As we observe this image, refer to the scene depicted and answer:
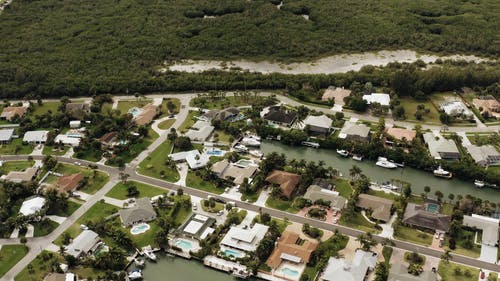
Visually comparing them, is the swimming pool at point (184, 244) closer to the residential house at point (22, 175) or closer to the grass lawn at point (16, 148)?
the residential house at point (22, 175)

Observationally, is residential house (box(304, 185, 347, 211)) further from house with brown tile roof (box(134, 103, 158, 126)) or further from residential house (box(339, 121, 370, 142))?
house with brown tile roof (box(134, 103, 158, 126))

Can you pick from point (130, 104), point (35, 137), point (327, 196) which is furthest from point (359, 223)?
point (35, 137)

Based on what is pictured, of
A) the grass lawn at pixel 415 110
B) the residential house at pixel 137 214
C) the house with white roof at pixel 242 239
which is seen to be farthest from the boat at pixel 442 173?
the residential house at pixel 137 214

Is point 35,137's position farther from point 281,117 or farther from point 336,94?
point 336,94

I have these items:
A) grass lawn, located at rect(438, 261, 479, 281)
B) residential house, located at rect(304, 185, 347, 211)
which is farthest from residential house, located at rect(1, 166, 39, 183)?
grass lawn, located at rect(438, 261, 479, 281)

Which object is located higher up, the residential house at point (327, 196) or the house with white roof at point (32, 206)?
the house with white roof at point (32, 206)

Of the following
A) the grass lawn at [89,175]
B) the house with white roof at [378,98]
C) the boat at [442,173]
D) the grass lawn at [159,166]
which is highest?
the house with white roof at [378,98]
